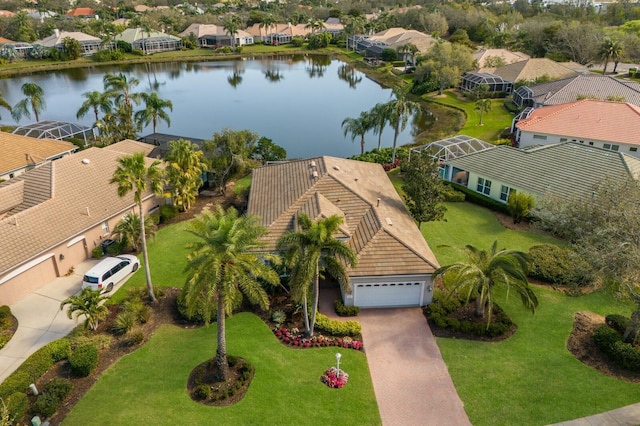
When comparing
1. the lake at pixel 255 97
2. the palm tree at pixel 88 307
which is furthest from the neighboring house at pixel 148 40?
the palm tree at pixel 88 307

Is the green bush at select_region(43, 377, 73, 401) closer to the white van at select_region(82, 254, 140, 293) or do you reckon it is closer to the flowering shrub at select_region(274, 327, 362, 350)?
the white van at select_region(82, 254, 140, 293)

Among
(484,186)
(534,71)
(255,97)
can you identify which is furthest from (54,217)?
(534,71)

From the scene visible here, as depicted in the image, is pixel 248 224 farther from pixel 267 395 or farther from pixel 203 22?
pixel 203 22

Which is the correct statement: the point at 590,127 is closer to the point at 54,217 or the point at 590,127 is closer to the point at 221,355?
the point at 221,355

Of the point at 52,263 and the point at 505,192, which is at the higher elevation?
the point at 505,192

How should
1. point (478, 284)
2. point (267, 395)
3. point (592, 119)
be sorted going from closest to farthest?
1. point (267, 395)
2. point (478, 284)
3. point (592, 119)

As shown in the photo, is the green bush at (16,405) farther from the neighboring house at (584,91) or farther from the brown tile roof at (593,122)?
the neighboring house at (584,91)

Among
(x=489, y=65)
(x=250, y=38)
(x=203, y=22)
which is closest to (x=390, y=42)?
(x=489, y=65)
